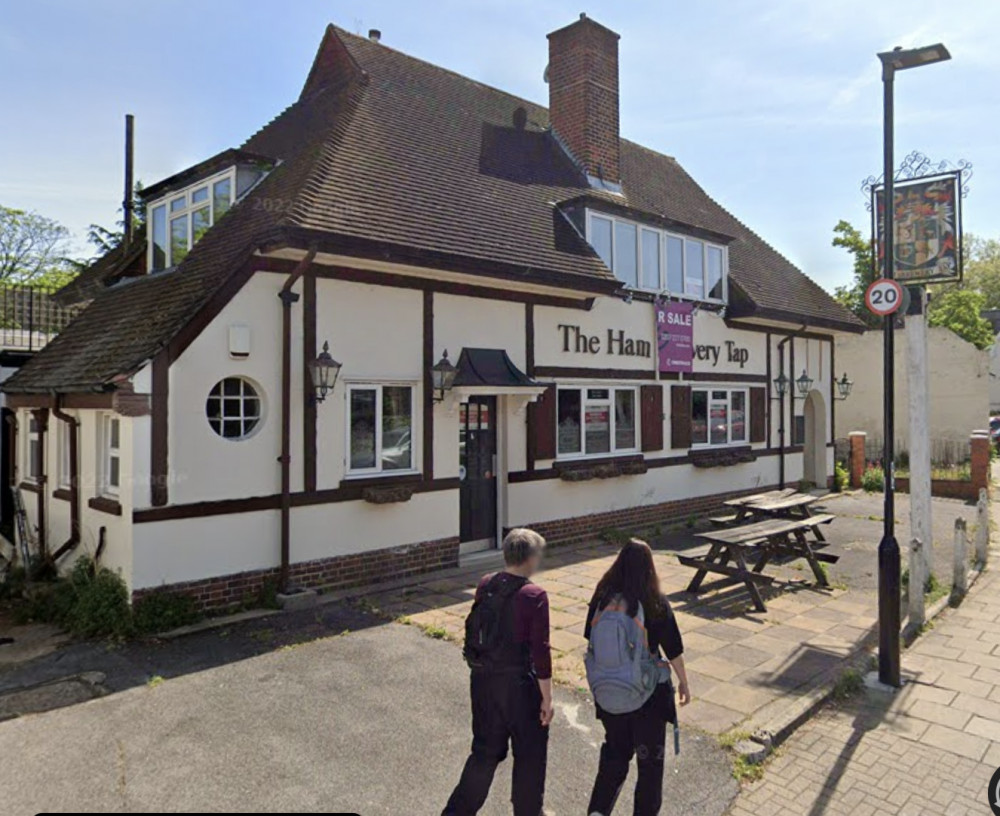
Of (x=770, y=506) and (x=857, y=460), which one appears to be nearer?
(x=770, y=506)

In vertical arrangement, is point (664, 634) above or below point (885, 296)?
below

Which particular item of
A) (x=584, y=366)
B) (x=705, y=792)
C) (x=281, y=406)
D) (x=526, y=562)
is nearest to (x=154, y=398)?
(x=281, y=406)

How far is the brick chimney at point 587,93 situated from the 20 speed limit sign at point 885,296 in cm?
820

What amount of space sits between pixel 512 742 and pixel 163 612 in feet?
16.2

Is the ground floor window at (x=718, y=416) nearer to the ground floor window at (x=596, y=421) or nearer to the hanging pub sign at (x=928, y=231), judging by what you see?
the ground floor window at (x=596, y=421)

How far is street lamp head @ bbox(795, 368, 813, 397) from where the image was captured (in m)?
17.1

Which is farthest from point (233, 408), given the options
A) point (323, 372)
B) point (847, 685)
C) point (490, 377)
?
point (847, 685)

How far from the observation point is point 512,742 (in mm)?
3602

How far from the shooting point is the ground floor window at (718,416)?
1447 centimetres

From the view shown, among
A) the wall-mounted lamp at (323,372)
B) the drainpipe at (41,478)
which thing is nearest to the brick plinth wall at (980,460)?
the wall-mounted lamp at (323,372)

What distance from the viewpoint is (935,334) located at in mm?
26797

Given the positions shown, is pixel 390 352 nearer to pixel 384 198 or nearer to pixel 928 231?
pixel 384 198

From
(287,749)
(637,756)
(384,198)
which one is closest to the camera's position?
(637,756)

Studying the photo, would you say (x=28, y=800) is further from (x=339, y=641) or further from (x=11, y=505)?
(x=11, y=505)
